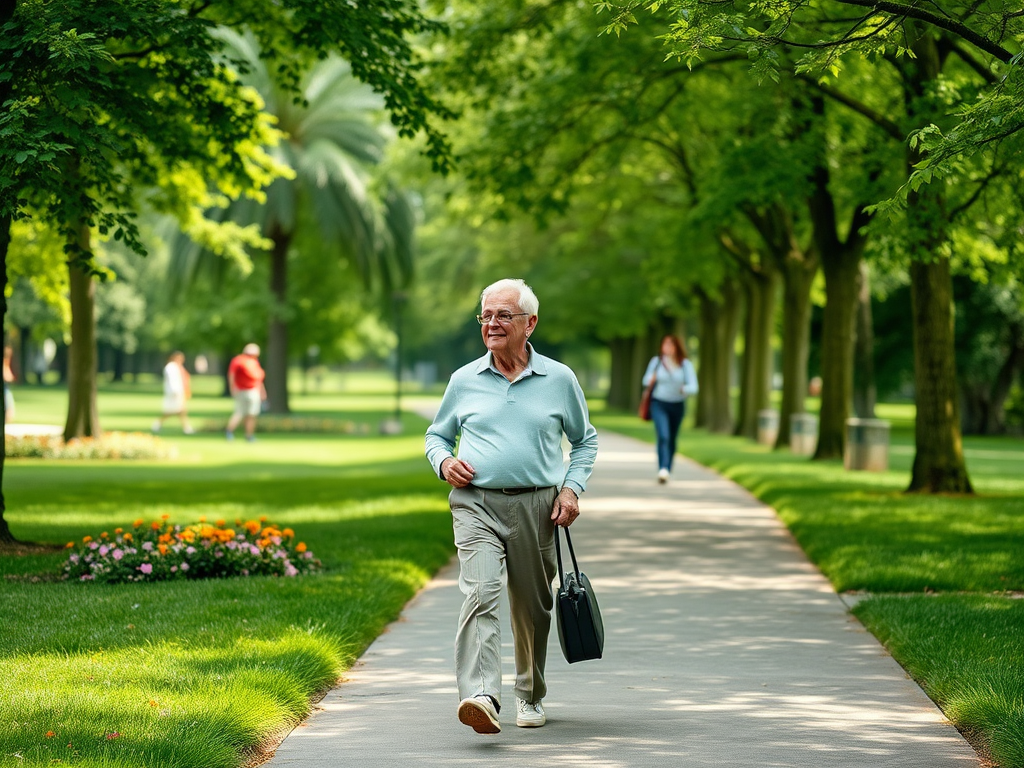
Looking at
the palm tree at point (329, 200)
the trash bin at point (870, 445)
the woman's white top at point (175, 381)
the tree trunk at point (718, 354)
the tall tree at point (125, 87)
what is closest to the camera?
the tall tree at point (125, 87)

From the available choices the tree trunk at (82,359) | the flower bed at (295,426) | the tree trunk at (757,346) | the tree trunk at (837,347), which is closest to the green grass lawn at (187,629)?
the tree trunk at (82,359)

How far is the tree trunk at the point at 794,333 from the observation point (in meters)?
27.5

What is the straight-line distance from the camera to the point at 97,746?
497 cm

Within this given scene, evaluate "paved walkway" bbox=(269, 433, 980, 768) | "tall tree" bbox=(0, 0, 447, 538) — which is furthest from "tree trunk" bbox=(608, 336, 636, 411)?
"paved walkway" bbox=(269, 433, 980, 768)

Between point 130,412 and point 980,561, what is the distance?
4148 centimetres

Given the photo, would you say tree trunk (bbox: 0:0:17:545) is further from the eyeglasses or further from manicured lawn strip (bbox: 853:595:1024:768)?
manicured lawn strip (bbox: 853:595:1024:768)

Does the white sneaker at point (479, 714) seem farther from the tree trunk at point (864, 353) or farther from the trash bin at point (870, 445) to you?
the tree trunk at point (864, 353)

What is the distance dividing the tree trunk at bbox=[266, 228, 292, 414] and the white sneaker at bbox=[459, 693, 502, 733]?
120 feet

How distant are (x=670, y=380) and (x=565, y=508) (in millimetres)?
11766

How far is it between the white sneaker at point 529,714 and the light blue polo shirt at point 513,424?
0.93 metres

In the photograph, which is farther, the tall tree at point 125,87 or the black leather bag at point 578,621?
the tall tree at point 125,87

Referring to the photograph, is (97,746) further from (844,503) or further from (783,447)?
(783,447)

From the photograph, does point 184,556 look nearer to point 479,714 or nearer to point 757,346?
point 479,714

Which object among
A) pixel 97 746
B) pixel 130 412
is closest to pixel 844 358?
pixel 97 746
